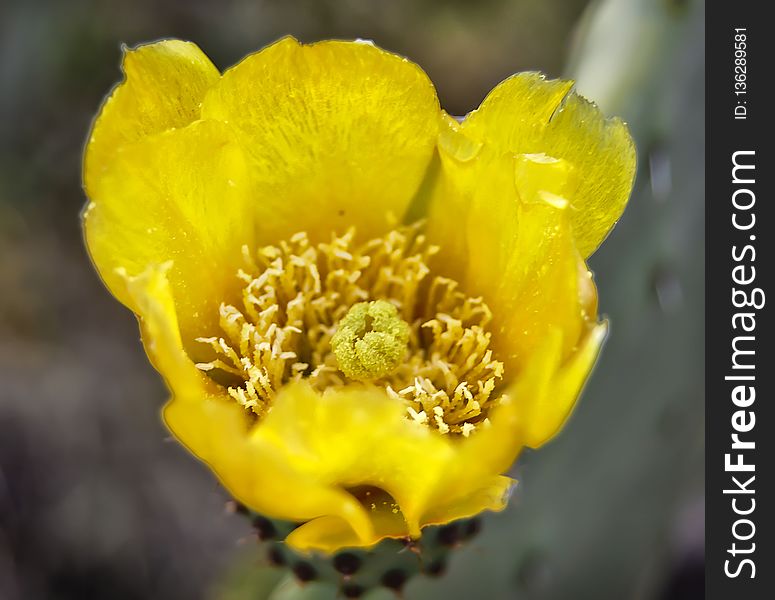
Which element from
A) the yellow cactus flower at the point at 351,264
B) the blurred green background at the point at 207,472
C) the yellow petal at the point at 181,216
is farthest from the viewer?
the blurred green background at the point at 207,472

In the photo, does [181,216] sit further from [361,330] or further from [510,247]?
[510,247]

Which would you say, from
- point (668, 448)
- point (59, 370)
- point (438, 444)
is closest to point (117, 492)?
point (59, 370)

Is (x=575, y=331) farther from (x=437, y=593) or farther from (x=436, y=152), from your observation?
(x=437, y=593)

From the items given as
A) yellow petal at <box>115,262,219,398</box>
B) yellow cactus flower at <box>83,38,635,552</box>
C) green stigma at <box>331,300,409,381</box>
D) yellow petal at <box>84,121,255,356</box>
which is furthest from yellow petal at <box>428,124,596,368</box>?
yellow petal at <box>115,262,219,398</box>

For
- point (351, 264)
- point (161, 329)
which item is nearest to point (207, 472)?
point (351, 264)

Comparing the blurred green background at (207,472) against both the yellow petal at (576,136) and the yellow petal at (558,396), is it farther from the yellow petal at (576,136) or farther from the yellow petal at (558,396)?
the yellow petal at (558,396)

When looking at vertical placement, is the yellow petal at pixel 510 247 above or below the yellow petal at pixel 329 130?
below

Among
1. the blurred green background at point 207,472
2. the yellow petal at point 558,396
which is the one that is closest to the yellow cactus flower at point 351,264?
the yellow petal at point 558,396
